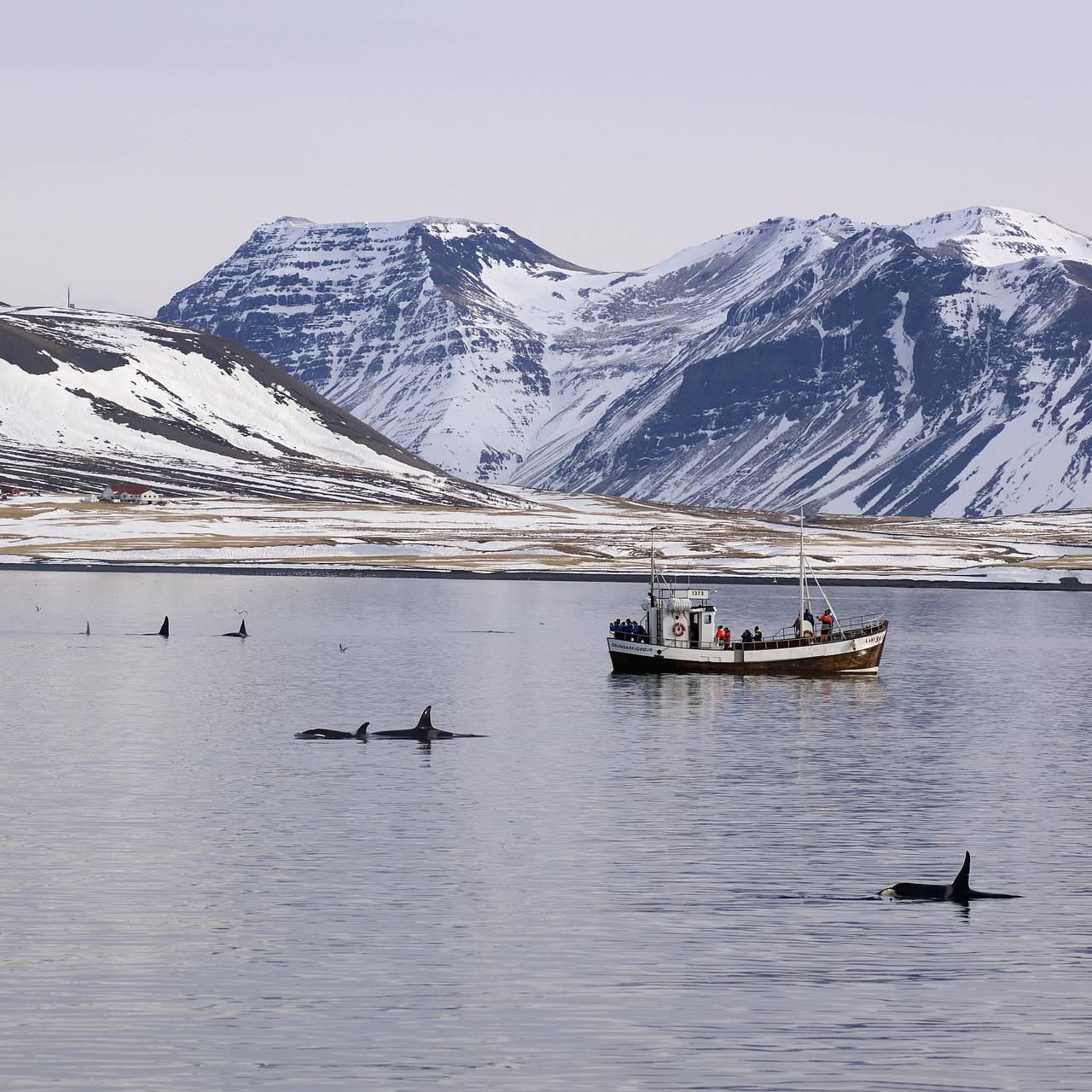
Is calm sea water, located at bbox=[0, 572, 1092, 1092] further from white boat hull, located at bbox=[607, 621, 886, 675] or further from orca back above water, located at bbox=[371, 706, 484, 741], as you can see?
white boat hull, located at bbox=[607, 621, 886, 675]

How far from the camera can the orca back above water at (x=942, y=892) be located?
46031 mm

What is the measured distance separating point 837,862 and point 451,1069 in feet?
72.4

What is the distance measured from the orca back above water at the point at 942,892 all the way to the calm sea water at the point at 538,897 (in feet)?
1.53

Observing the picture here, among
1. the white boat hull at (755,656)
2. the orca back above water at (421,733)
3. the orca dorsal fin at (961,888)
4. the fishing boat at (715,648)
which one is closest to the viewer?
the orca dorsal fin at (961,888)

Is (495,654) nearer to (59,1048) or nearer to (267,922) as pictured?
(267,922)

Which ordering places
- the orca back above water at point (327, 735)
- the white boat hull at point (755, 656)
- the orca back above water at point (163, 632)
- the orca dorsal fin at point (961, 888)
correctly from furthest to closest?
the orca back above water at point (163, 632), the white boat hull at point (755, 656), the orca back above water at point (327, 735), the orca dorsal fin at point (961, 888)

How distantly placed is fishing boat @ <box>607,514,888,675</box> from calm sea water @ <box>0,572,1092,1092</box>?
17.2 meters

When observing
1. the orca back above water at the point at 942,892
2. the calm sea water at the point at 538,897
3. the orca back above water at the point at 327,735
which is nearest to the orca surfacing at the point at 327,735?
the orca back above water at the point at 327,735

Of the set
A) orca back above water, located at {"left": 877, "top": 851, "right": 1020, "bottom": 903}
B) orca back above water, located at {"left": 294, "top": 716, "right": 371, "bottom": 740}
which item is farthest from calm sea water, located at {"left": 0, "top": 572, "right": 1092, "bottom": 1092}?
orca back above water, located at {"left": 294, "top": 716, "right": 371, "bottom": 740}

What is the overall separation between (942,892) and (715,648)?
233 feet

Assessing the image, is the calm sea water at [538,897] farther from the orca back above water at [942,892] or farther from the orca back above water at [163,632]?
the orca back above water at [163,632]

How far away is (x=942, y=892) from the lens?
46375 mm

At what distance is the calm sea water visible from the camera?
33594mm

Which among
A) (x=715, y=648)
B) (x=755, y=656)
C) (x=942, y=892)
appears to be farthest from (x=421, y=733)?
(x=755, y=656)
